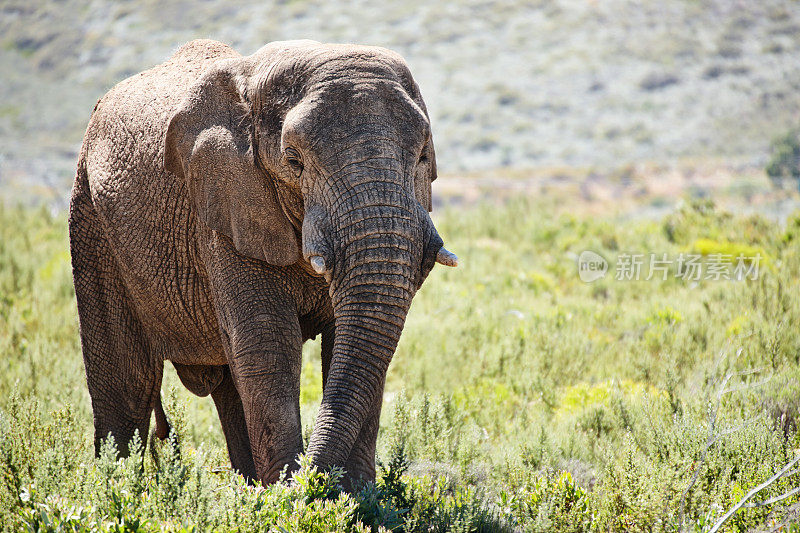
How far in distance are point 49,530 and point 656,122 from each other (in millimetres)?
44856

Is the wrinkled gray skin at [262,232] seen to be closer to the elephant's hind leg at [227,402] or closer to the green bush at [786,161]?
the elephant's hind leg at [227,402]

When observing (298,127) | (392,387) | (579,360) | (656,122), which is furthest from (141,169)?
(656,122)

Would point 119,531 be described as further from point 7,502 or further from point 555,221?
point 555,221

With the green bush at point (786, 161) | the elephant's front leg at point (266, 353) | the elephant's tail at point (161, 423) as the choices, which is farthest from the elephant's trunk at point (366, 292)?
the green bush at point (786, 161)

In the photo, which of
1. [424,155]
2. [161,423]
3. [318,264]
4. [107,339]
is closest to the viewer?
[318,264]

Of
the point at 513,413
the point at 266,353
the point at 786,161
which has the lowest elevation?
the point at 786,161

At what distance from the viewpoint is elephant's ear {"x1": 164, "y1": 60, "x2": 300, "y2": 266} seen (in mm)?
4375

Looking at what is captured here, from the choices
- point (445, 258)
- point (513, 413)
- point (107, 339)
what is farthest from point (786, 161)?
point (445, 258)

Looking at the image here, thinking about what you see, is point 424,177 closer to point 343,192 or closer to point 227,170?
point 343,192

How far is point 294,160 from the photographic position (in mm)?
4172
